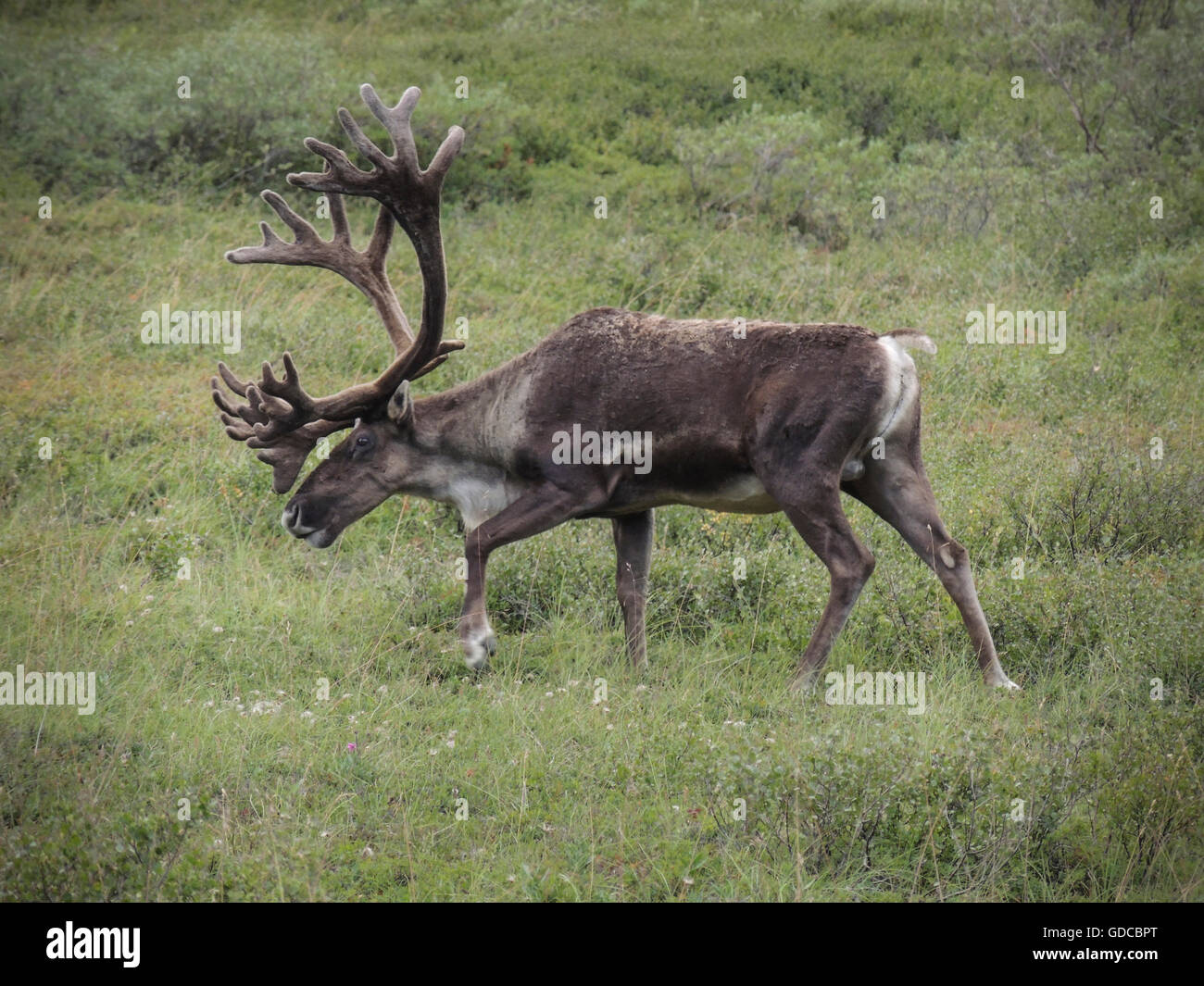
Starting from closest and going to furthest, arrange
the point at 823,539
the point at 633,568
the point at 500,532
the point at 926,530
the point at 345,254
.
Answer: the point at 823,539 → the point at 926,530 → the point at 500,532 → the point at 633,568 → the point at 345,254

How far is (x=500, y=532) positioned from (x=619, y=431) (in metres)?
0.86

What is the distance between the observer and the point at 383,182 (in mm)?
7871

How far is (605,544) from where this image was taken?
887 centimetres

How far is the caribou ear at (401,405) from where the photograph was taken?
789 cm

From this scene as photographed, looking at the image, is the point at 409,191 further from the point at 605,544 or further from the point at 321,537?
the point at 605,544

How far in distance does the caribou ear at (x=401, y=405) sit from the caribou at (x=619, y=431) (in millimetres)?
11

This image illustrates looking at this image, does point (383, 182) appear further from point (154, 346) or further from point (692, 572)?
point (154, 346)

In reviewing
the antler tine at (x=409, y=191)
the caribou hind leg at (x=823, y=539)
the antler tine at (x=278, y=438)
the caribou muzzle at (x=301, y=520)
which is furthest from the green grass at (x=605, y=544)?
the antler tine at (x=409, y=191)

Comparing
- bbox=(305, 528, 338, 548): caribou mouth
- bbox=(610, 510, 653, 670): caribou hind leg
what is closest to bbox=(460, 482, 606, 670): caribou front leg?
bbox=(610, 510, 653, 670): caribou hind leg

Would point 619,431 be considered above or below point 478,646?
above

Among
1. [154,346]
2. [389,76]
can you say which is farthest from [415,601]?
[389,76]

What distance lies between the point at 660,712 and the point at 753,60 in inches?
573

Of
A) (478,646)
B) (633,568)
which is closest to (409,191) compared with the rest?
(633,568)

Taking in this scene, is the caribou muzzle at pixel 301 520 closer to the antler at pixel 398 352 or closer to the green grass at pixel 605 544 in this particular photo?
the antler at pixel 398 352
